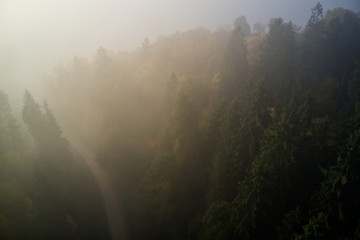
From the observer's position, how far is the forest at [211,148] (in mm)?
18391

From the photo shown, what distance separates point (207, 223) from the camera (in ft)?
78.2

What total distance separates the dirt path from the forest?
859 millimetres

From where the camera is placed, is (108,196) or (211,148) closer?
(211,148)

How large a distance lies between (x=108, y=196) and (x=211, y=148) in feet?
68.1

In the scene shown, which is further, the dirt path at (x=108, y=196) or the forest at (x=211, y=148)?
the dirt path at (x=108, y=196)

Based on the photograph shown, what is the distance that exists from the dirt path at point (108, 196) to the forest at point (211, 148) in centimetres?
86

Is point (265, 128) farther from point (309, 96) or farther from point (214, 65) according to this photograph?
point (214, 65)

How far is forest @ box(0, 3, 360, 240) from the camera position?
18.4 metres

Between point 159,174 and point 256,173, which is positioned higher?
point 159,174

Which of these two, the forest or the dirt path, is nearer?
the forest

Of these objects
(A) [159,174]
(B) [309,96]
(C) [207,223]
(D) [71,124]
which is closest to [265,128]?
(B) [309,96]

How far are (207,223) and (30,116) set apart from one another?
3003 centimetres

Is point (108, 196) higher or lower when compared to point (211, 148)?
lower

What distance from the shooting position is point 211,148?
32.6 m
